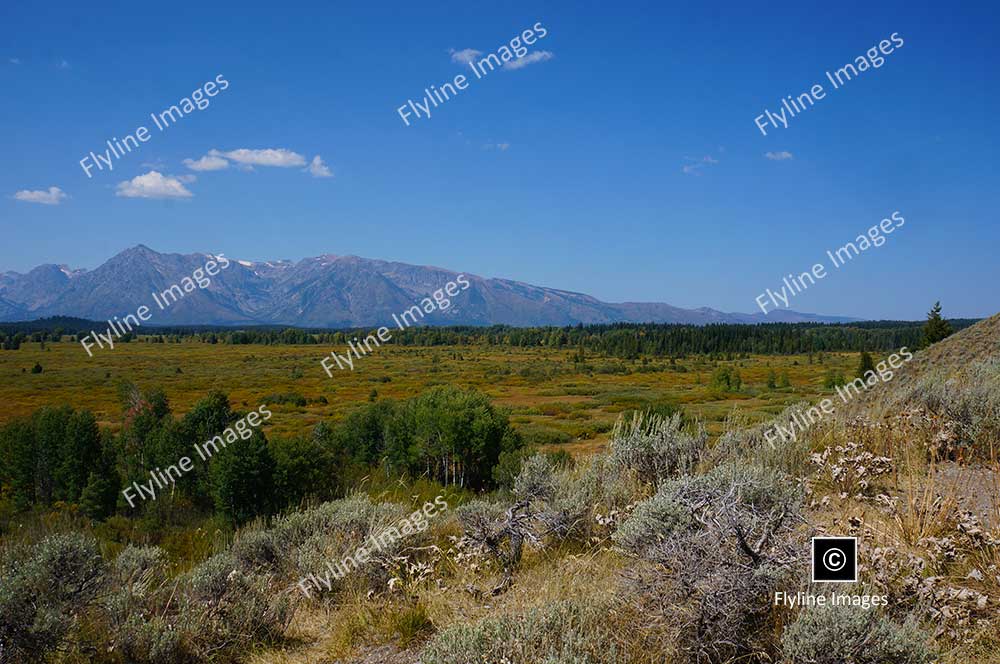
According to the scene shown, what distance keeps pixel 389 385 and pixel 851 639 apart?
77960mm

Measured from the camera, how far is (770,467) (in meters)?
6.09

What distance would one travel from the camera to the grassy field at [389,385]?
4969cm

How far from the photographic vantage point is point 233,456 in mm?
20312

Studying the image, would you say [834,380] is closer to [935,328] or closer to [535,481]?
[935,328]

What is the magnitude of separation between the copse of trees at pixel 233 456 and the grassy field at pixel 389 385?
9.72 metres

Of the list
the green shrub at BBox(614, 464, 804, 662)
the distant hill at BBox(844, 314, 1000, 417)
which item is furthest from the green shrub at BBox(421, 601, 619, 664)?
the distant hill at BBox(844, 314, 1000, 417)

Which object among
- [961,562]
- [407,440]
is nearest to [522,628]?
[961,562]

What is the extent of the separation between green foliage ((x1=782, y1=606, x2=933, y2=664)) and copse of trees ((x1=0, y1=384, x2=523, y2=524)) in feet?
61.7

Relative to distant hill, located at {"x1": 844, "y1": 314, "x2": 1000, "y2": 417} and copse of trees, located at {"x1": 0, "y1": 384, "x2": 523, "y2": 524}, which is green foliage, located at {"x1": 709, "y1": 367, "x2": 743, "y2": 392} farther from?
distant hill, located at {"x1": 844, "y1": 314, "x2": 1000, "y2": 417}

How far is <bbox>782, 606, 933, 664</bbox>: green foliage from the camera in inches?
112

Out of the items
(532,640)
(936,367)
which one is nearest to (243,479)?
(532,640)

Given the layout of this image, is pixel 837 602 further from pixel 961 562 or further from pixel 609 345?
pixel 609 345

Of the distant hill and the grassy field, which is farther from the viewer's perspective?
the grassy field

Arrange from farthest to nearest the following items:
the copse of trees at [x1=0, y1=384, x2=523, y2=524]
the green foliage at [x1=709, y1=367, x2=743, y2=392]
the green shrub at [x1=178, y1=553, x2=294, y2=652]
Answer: the green foliage at [x1=709, y1=367, x2=743, y2=392], the copse of trees at [x1=0, y1=384, x2=523, y2=524], the green shrub at [x1=178, y1=553, x2=294, y2=652]
